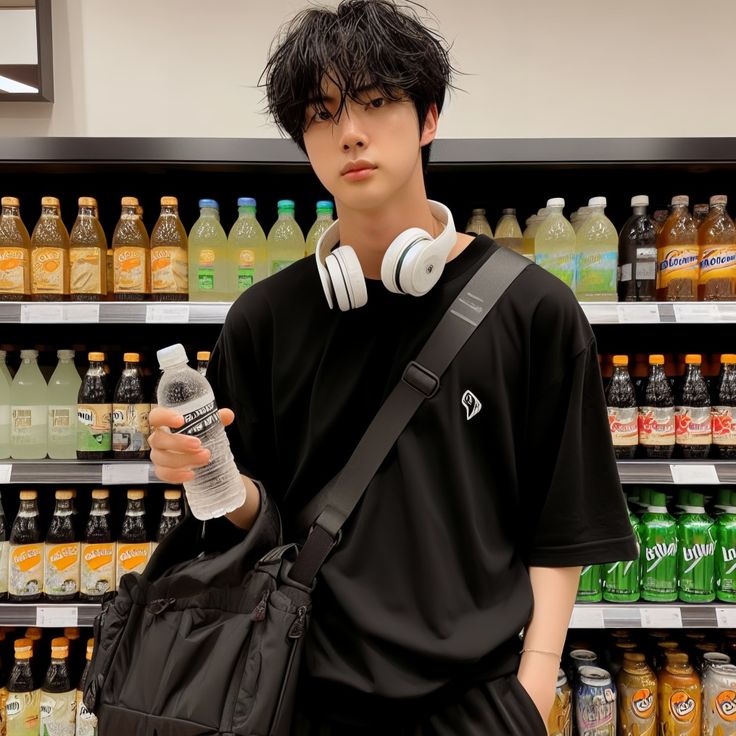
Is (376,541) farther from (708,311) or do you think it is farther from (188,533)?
(708,311)

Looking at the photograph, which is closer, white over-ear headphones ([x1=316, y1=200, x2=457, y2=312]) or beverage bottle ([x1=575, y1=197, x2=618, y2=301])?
white over-ear headphones ([x1=316, y1=200, x2=457, y2=312])

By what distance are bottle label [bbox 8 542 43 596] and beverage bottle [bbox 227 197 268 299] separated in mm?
1100

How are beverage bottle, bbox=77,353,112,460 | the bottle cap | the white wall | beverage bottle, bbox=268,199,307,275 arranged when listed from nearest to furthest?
1. the bottle cap
2. beverage bottle, bbox=77,353,112,460
3. beverage bottle, bbox=268,199,307,275
4. the white wall

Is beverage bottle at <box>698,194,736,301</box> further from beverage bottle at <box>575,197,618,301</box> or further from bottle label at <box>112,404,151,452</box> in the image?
bottle label at <box>112,404,151,452</box>

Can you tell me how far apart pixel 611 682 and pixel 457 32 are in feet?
8.53

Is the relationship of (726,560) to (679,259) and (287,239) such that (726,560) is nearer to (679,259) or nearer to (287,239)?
(679,259)

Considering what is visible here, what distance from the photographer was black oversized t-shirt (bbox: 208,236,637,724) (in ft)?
2.61

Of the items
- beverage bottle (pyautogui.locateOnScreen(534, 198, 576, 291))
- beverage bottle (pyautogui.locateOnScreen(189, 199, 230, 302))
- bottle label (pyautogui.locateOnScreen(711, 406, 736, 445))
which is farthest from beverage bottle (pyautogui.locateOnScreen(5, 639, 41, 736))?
bottle label (pyautogui.locateOnScreen(711, 406, 736, 445))

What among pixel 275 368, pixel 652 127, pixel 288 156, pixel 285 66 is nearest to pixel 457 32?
pixel 652 127

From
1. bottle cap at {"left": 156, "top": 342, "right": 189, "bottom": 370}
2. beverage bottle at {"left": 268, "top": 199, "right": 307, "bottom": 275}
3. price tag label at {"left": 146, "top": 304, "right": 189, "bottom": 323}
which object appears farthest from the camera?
beverage bottle at {"left": 268, "top": 199, "right": 307, "bottom": 275}

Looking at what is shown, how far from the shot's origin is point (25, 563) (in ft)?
6.35

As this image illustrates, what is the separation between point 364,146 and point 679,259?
1.56 m

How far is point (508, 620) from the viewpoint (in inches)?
32.7

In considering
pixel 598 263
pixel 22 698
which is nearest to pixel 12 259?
pixel 22 698
